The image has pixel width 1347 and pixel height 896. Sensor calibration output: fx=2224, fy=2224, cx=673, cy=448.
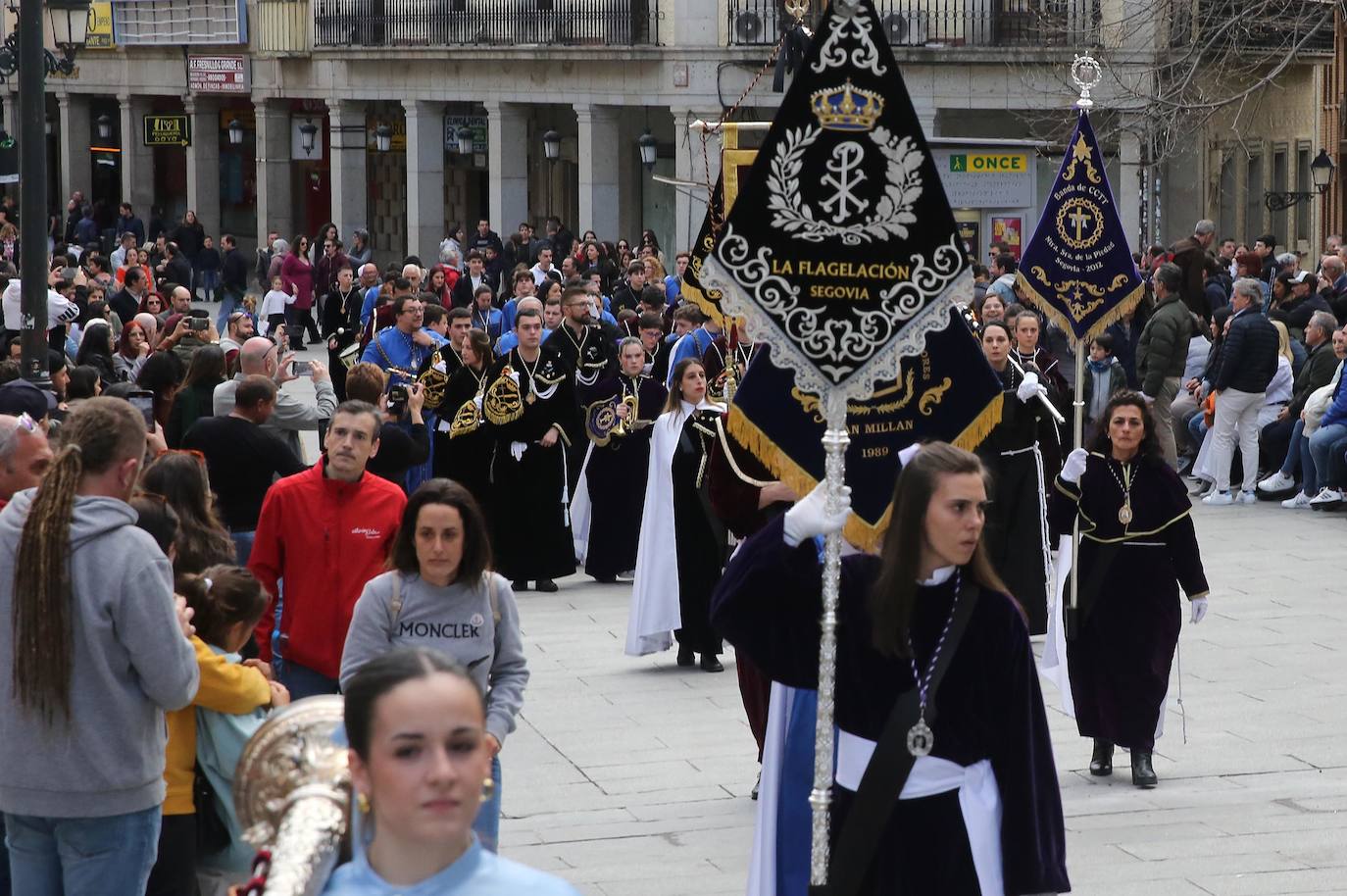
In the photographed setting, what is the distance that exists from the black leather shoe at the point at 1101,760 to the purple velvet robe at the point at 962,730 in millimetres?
4467

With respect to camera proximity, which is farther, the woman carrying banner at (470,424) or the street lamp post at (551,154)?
the street lamp post at (551,154)

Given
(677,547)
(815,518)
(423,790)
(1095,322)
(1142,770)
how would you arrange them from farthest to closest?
(1095,322) → (677,547) → (1142,770) → (815,518) → (423,790)

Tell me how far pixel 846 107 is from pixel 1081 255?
737cm

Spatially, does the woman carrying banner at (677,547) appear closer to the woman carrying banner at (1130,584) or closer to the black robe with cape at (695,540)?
the black robe with cape at (695,540)

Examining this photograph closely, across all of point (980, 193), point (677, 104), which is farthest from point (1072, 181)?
point (677, 104)

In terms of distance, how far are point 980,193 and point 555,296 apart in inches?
399

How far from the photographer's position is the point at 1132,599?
9.52m

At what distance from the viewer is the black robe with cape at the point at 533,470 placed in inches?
560

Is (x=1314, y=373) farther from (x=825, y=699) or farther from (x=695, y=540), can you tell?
(x=825, y=699)

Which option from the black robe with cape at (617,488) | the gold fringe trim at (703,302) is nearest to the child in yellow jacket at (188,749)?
the gold fringe trim at (703,302)

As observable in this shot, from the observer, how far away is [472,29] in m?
41.0

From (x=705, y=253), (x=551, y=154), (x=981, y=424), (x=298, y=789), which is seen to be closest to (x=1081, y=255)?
(x=705, y=253)

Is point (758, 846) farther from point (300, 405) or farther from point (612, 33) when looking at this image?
point (612, 33)

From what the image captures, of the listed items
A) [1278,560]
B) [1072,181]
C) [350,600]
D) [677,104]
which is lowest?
[1278,560]
